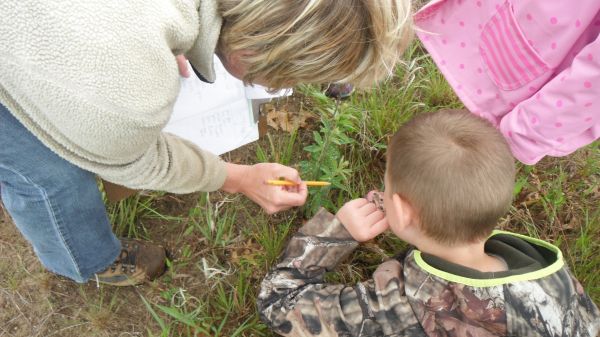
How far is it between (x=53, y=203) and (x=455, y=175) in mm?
1153

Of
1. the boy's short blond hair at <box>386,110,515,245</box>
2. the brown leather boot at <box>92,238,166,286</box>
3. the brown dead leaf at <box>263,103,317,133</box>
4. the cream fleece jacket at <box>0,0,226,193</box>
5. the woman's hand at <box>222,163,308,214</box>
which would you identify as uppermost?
the cream fleece jacket at <box>0,0,226,193</box>

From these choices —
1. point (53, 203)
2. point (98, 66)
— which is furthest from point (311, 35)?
point (53, 203)

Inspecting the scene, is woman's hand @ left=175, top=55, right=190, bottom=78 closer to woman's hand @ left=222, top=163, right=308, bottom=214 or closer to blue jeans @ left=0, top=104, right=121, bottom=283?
woman's hand @ left=222, top=163, right=308, bottom=214

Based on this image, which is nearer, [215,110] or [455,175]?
[455,175]

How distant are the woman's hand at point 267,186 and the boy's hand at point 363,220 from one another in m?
0.17

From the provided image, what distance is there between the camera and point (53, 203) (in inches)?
59.2

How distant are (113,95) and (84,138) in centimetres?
18

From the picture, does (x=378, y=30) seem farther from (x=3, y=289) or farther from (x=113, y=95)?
(x=3, y=289)

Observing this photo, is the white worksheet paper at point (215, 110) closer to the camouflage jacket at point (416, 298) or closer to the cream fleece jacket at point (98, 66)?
the camouflage jacket at point (416, 298)

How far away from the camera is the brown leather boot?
6.42 ft

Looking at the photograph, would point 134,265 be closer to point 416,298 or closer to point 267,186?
point 267,186

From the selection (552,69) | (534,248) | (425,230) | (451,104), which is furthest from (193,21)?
(451,104)

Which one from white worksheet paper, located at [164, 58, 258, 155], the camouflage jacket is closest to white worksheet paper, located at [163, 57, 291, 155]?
white worksheet paper, located at [164, 58, 258, 155]

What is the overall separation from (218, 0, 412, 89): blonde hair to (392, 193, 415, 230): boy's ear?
372 millimetres
